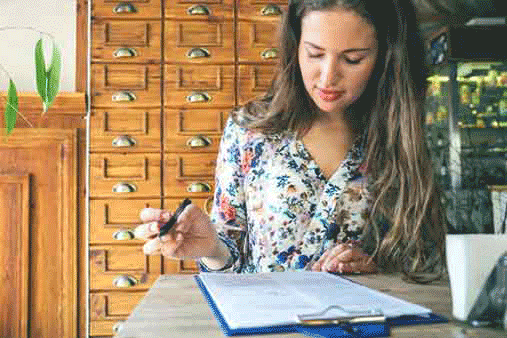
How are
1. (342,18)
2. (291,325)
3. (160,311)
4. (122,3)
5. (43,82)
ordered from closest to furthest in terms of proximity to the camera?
(291,325), (160,311), (342,18), (43,82), (122,3)

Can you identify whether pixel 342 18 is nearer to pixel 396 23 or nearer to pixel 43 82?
pixel 396 23

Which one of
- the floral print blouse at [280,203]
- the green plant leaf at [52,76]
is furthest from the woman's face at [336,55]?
the green plant leaf at [52,76]

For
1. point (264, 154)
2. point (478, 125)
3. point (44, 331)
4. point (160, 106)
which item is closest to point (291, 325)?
point (264, 154)

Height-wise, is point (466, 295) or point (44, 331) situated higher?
point (466, 295)

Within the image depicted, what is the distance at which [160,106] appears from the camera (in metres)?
2.99

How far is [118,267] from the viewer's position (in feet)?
9.66

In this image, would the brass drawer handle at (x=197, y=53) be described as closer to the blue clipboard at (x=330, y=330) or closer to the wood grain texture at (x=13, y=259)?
the wood grain texture at (x=13, y=259)

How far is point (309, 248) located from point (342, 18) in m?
0.50

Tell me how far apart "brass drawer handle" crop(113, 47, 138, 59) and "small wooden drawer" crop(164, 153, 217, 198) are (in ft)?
1.77

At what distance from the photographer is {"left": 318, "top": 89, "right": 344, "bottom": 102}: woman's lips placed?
1.24 m

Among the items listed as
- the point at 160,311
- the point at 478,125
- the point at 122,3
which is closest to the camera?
the point at 160,311

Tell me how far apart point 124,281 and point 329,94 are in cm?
199

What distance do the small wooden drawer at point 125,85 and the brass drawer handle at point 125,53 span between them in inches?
1.8

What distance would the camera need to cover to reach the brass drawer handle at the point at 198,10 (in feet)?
9.82
